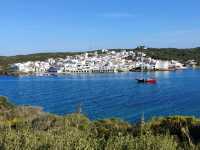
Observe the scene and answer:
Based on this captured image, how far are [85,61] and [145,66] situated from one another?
23404mm

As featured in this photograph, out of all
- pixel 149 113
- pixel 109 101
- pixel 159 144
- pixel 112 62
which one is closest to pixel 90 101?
pixel 109 101

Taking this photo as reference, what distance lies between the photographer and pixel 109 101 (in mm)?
51406

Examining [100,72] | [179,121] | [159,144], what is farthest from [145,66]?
[159,144]

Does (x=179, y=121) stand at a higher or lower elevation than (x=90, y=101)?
higher

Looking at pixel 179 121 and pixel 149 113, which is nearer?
pixel 179 121

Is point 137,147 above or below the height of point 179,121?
above

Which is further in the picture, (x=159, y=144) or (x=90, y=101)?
(x=90, y=101)

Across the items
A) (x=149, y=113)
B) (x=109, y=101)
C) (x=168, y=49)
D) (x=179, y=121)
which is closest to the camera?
(x=179, y=121)

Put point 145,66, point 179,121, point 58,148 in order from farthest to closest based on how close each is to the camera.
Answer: point 145,66, point 179,121, point 58,148

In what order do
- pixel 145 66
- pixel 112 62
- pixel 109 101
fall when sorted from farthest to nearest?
pixel 112 62
pixel 145 66
pixel 109 101

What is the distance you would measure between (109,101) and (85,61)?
324 feet

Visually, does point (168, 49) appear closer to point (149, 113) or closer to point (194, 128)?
point (149, 113)

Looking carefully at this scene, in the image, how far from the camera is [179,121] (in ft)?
52.9

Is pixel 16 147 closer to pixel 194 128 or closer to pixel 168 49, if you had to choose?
pixel 194 128
